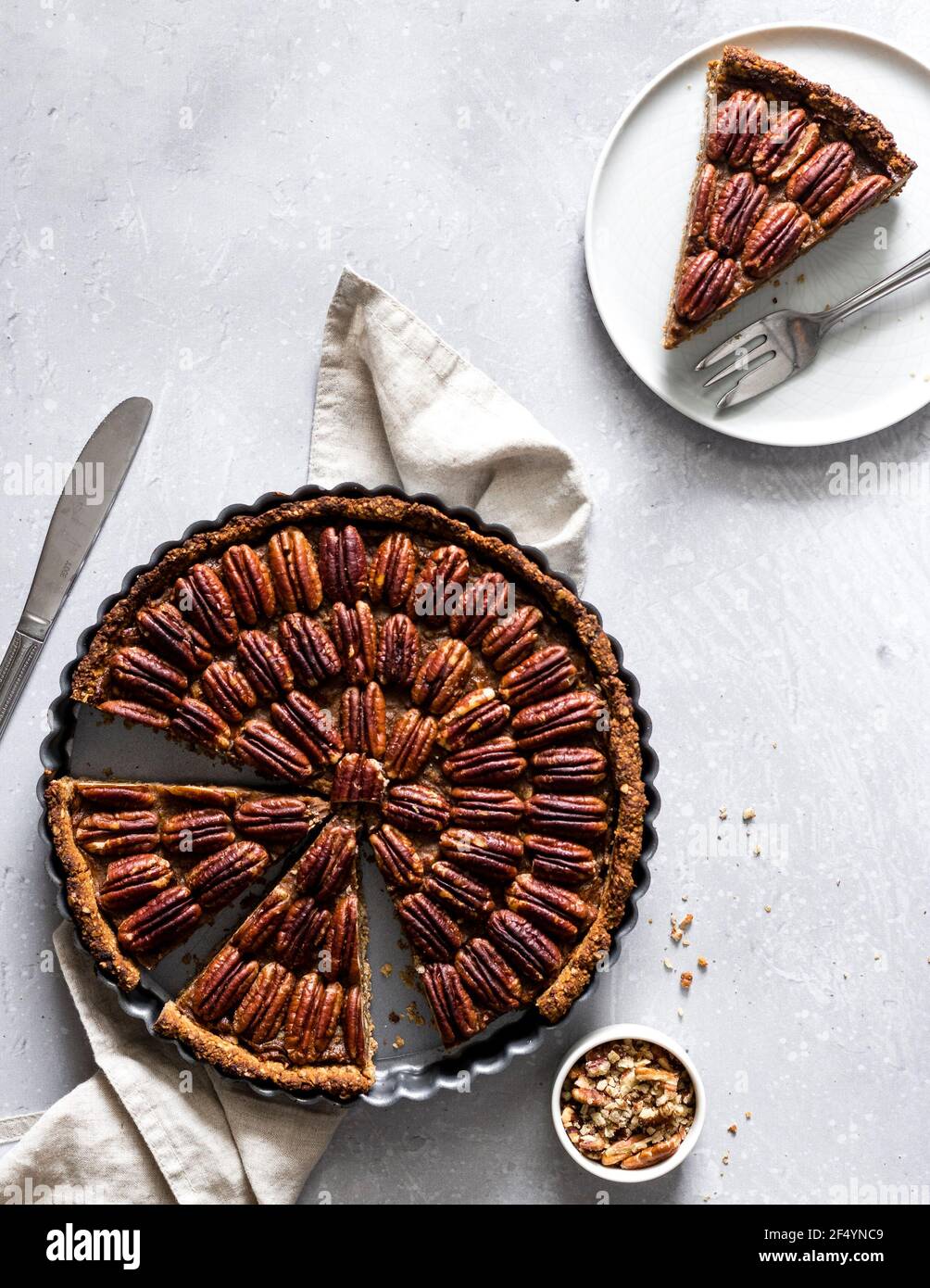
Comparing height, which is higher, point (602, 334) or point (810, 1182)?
point (602, 334)

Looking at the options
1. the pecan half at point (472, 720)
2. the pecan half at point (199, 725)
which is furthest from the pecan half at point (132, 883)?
the pecan half at point (472, 720)

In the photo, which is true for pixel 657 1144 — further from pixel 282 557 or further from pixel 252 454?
pixel 252 454

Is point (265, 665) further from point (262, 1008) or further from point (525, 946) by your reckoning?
point (525, 946)

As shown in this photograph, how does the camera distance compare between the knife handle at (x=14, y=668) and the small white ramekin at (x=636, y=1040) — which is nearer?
the small white ramekin at (x=636, y=1040)

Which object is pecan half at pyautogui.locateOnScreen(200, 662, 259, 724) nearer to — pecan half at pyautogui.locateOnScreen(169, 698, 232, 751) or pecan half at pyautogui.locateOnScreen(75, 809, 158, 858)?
pecan half at pyautogui.locateOnScreen(169, 698, 232, 751)

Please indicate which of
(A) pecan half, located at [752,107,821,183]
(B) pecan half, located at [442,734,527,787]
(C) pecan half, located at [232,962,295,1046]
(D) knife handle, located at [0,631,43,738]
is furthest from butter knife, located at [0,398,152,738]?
(A) pecan half, located at [752,107,821,183]

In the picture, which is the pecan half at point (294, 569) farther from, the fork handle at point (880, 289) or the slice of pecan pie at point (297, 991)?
the fork handle at point (880, 289)
